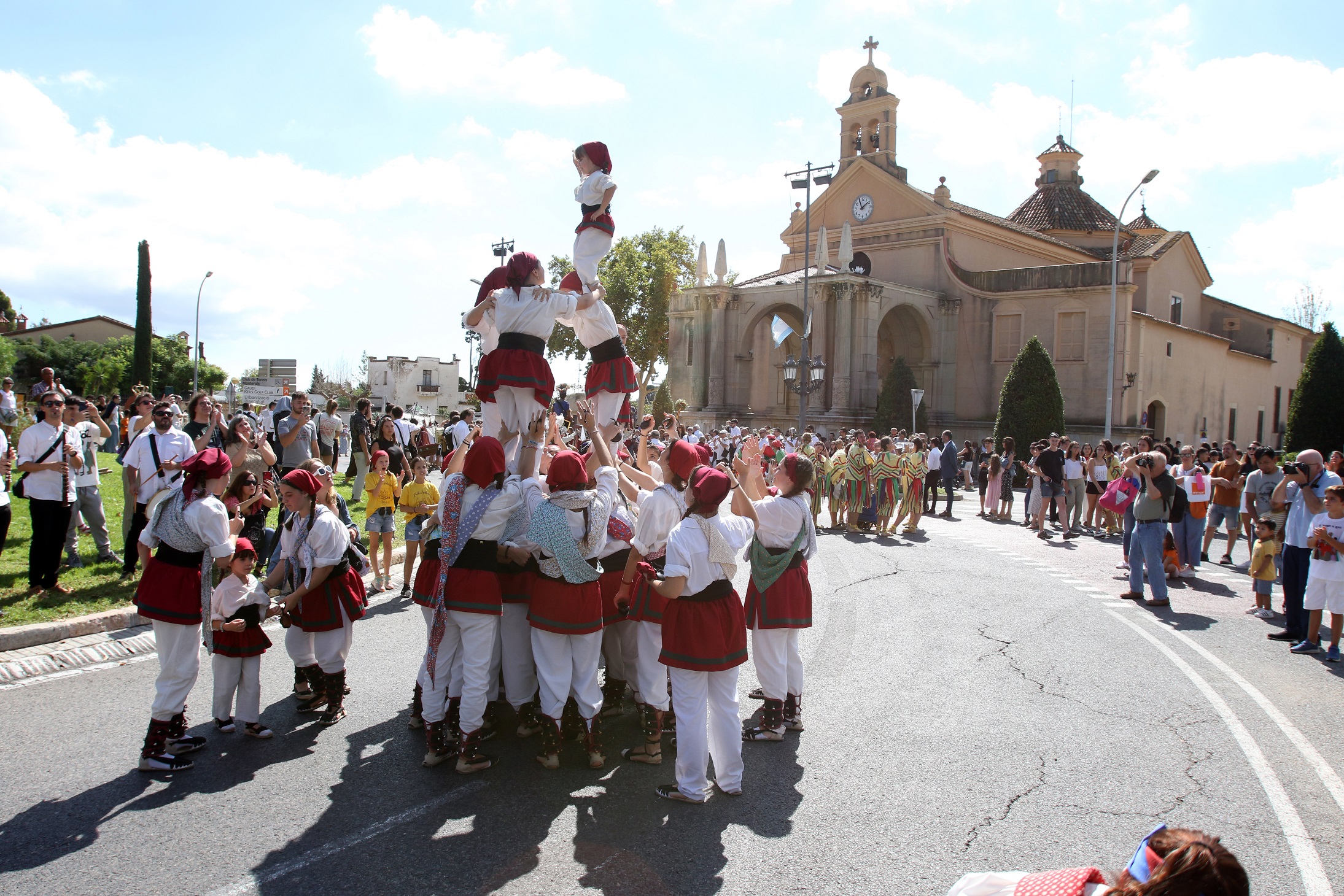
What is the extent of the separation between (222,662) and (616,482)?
108 inches

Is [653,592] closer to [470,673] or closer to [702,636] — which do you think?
[702,636]

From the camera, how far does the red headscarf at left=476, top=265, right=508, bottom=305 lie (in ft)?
20.8

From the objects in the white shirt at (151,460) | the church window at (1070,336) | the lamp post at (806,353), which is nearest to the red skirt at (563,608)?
the white shirt at (151,460)

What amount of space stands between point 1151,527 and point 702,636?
28.8ft

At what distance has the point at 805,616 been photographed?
5.77 meters

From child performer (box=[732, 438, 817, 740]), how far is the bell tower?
4013 centimetres

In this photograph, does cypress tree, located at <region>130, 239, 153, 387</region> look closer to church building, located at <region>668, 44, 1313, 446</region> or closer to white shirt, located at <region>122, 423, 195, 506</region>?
church building, located at <region>668, 44, 1313, 446</region>

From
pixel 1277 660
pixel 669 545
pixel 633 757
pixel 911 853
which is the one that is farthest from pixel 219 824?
pixel 1277 660

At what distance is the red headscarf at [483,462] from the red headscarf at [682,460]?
1092 millimetres

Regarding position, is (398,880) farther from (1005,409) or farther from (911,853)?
(1005,409)

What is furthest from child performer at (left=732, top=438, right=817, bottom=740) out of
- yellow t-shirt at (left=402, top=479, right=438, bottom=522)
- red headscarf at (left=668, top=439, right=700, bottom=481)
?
yellow t-shirt at (left=402, top=479, right=438, bottom=522)

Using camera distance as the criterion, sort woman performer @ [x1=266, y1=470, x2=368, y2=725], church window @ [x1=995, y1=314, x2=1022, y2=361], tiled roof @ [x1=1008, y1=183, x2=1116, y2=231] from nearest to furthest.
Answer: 1. woman performer @ [x1=266, y1=470, x2=368, y2=725]
2. church window @ [x1=995, y1=314, x2=1022, y2=361]
3. tiled roof @ [x1=1008, y1=183, x2=1116, y2=231]

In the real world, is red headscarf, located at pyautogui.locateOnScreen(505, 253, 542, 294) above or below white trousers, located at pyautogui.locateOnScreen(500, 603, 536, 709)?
above

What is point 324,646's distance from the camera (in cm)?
573
